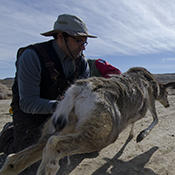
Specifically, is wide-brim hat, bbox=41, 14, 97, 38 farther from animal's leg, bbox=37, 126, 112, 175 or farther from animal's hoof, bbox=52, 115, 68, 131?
animal's leg, bbox=37, 126, 112, 175

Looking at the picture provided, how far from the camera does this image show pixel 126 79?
338cm

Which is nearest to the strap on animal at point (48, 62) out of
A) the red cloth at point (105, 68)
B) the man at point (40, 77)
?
the man at point (40, 77)

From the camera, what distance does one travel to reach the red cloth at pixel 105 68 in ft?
13.4

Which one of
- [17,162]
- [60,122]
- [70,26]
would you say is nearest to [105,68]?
[70,26]

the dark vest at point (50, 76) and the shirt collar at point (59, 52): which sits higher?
the shirt collar at point (59, 52)

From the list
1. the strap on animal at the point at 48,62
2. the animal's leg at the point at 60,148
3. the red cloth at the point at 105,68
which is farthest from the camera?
the red cloth at the point at 105,68

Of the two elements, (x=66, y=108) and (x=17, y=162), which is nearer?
(x=17, y=162)

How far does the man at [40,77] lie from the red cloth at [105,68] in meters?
1.00

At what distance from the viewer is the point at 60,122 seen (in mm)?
2451

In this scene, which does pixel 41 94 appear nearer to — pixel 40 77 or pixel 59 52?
pixel 40 77

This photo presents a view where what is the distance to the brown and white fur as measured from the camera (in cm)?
202

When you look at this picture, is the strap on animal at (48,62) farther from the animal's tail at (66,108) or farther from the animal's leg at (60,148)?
the animal's leg at (60,148)

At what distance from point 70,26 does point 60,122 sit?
166 cm

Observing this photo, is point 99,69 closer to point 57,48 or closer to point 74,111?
point 57,48
